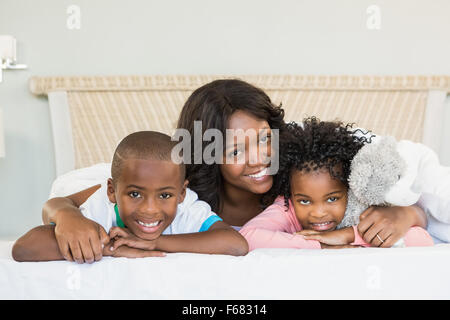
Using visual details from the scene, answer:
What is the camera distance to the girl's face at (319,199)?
1627 millimetres

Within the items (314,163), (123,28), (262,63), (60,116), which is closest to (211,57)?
(262,63)

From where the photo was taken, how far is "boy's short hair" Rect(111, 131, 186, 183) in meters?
1.42

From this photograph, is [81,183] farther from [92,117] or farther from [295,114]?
[295,114]

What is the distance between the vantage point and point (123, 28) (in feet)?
11.6

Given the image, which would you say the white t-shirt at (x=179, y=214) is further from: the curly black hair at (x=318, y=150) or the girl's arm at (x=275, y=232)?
the curly black hair at (x=318, y=150)

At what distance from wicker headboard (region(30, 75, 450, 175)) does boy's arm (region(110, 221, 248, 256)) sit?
2064mm

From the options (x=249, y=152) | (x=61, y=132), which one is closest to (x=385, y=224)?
(x=249, y=152)

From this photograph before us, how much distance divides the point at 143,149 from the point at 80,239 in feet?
1.07

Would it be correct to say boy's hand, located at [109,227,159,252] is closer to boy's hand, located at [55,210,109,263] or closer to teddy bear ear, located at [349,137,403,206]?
boy's hand, located at [55,210,109,263]

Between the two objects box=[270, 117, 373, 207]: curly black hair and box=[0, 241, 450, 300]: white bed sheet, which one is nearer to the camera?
box=[0, 241, 450, 300]: white bed sheet

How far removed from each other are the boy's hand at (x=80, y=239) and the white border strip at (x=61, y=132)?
223cm

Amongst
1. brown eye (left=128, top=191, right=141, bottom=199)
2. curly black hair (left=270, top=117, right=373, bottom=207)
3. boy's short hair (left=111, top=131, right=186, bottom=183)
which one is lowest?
brown eye (left=128, top=191, right=141, bottom=199)

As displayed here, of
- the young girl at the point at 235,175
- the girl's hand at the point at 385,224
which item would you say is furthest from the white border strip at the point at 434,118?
the girl's hand at the point at 385,224

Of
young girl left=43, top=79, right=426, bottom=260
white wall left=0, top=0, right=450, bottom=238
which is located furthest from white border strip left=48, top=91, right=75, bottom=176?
young girl left=43, top=79, right=426, bottom=260
